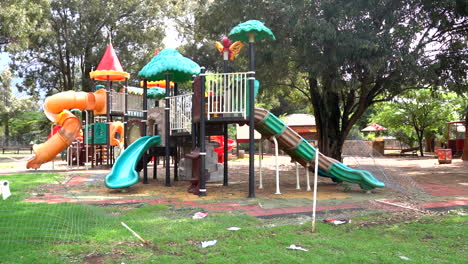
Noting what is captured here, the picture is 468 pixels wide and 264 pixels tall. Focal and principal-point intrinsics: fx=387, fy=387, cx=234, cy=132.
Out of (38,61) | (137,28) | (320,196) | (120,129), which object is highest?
(137,28)

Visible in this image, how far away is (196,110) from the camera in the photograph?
956 centimetres

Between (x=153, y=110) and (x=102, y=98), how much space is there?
22.2ft

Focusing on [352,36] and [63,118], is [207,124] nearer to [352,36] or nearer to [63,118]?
[352,36]

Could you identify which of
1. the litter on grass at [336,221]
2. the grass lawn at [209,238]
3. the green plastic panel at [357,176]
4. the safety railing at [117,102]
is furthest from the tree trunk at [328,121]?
the litter on grass at [336,221]

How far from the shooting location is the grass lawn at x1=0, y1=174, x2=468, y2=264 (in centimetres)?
417

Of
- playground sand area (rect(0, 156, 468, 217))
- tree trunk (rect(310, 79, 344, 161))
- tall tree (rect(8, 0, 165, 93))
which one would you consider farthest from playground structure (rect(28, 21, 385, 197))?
tall tree (rect(8, 0, 165, 93))

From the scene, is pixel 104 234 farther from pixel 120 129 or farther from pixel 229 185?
pixel 120 129

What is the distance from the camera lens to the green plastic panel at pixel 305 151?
9820 mm

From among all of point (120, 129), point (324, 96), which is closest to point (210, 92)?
point (324, 96)

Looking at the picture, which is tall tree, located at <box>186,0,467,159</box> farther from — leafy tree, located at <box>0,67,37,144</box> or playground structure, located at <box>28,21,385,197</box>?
leafy tree, located at <box>0,67,37,144</box>

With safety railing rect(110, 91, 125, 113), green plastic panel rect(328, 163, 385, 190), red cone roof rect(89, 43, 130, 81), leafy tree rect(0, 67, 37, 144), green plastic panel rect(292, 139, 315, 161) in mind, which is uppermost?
leafy tree rect(0, 67, 37, 144)

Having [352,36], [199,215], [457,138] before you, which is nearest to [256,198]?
[199,215]

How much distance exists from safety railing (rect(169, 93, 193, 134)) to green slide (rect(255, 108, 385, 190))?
1886 millimetres

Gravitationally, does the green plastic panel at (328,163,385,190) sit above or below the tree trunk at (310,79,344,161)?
below
